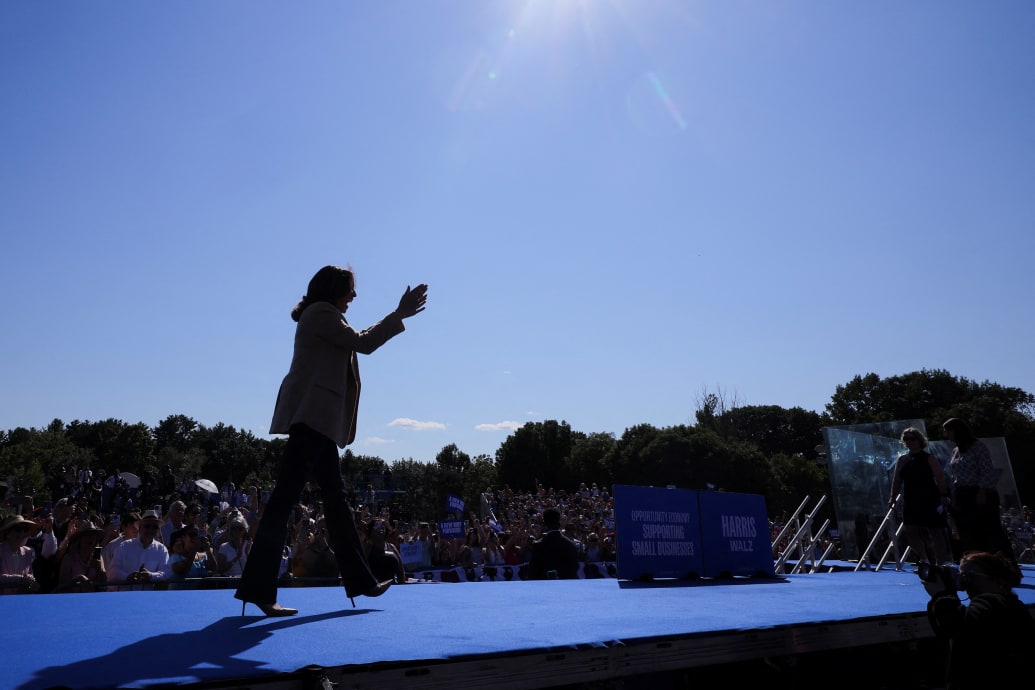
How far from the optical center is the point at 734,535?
7.89 metres

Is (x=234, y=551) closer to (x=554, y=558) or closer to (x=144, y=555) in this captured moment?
(x=144, y=555)

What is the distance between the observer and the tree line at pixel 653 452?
1921 inches

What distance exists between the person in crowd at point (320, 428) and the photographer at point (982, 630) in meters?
2.76

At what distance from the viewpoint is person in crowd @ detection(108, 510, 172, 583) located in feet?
23.8

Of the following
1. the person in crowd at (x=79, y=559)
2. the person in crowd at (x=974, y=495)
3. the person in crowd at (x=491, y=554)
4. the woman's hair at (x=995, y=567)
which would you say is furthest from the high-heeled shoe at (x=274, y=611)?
the person in crowd at (x=491, y=554)

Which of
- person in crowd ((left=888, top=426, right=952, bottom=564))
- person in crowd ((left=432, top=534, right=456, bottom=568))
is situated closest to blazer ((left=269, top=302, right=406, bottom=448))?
person in crowd ((left=888, top=426, right=952, bottom=564))

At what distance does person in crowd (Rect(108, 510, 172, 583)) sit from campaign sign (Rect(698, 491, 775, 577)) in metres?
5.68

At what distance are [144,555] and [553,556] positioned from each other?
4.48m

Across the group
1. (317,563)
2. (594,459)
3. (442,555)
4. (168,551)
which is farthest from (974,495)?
(594,459)

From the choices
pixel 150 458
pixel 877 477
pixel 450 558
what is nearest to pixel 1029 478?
pixel 877 477

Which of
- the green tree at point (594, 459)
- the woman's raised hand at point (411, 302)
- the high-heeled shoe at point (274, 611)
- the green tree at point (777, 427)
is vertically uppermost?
Answer: the green tree at point (777, 427)

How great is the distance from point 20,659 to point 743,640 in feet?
9.51

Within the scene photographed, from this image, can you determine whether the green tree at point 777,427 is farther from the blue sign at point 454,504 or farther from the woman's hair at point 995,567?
the woman's hair at point 995,567

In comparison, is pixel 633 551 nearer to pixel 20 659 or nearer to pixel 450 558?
pixel 20 659
